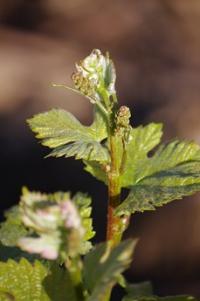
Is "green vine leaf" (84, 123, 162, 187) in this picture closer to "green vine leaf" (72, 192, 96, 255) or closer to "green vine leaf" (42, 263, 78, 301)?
Result: "green vine leaf" (72, 192, 96, 255)

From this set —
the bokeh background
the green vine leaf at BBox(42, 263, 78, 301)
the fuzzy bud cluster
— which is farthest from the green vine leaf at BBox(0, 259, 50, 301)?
the bokeh background

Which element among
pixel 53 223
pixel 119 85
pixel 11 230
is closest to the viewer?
pixel 53 223

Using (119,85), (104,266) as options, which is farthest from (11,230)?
(119,85)

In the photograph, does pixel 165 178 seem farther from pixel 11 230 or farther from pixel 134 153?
pixel 11 230

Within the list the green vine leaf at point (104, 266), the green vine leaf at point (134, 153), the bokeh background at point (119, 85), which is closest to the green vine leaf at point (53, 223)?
the green vine leaf at point (104, 266)

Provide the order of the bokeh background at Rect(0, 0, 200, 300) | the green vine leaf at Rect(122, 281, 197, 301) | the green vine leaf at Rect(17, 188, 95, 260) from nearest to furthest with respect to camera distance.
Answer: the green vine leaf at Rect(17, 188, 95, 260) → the green vine leaf at Rect(122, 281, 197, 301) → the bokeh background at Rect(0, 0, 200, 300)

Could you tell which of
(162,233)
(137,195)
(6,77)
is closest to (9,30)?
(6,77)

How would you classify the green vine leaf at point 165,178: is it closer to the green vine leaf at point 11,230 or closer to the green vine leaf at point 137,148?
the green vine leaf at point 137,148
